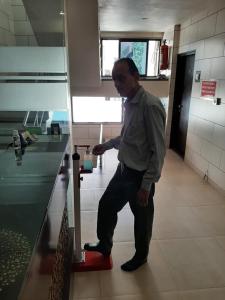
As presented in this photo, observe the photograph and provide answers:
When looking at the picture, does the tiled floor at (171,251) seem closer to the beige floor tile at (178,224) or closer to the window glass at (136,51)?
the beige floor tile at (178,224)

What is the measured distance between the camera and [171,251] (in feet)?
6.57

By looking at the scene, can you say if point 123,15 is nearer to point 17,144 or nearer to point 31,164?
point 17,144

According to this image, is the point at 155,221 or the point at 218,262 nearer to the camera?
the point at 218,262

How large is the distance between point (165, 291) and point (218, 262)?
1.79 feet

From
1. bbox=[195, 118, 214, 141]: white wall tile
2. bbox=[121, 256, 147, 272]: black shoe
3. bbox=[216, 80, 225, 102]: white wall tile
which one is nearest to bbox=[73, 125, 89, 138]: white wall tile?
bbox=[195, 118, 214, 141]: white wall tile

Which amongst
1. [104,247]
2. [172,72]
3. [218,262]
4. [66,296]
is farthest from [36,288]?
[172,72]

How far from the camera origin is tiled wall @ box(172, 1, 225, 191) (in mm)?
2986

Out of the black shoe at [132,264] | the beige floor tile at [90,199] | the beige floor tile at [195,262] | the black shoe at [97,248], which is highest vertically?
the black shoe at [97,248]

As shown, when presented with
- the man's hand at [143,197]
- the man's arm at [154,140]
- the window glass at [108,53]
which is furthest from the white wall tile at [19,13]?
the window glass at [108,53]

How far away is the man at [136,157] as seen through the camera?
1417 millimetres

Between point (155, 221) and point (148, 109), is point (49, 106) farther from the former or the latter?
point (155, 221)

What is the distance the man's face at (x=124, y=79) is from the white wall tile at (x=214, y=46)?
203cm

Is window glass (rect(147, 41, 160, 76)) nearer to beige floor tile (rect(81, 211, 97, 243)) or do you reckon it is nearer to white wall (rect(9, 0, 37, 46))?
white wall (rect(9, 0, 37, 46))

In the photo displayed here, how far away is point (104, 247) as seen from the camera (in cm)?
182
